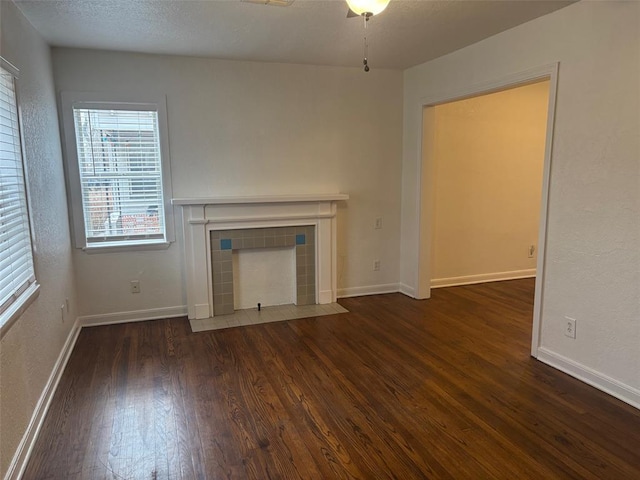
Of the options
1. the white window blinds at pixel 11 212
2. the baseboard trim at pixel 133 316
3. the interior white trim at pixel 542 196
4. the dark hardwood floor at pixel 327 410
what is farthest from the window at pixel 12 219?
the interior white trim at pixel 542 196

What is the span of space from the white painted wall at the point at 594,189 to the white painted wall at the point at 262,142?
5.58 ft

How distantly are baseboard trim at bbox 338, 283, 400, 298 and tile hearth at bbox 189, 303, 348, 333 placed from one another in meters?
0.28

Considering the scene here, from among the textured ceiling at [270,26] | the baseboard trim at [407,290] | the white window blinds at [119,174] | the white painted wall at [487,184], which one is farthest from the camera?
the white painted wall at [487,184]

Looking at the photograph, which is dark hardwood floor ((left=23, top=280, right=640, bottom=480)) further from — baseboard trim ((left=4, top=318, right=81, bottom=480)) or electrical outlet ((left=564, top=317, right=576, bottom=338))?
electrical outlet ((left=564, top=317, right=576, bottom=338))

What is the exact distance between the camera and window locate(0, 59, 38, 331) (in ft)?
6.84

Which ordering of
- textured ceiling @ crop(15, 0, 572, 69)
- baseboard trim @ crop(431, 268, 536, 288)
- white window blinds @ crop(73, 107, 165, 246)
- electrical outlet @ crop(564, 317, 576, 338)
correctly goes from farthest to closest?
baseboard trim @ crop(431, 268, 536, 288) < white window blinds @ crop(73, 107, 165, 246) < electrical outlet @ crop(564, 317, 576, 338) < textured ceiling @ crop(15, 0, 572, 69)

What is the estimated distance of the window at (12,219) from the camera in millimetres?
2086

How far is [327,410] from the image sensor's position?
2.54 metres

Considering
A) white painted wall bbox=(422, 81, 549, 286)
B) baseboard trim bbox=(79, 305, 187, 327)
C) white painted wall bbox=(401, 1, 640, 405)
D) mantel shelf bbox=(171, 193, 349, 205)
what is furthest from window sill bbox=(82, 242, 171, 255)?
white painted wall bbox=(401, 1, 640, 405)

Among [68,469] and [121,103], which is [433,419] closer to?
[68,469]

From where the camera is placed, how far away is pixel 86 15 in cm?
284

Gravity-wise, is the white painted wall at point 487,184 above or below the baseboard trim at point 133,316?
above

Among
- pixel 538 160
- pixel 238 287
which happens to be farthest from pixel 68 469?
pixel 538 160

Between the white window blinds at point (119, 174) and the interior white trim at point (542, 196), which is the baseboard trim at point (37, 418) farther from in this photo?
the interior white trim at point (542, 196)
